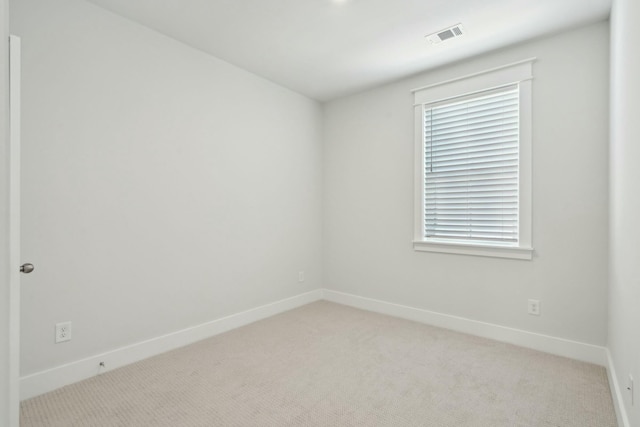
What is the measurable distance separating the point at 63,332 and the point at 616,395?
342cm

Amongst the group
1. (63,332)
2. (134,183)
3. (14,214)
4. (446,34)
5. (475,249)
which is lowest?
(63,332)

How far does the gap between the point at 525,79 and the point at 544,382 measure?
91.6 inches

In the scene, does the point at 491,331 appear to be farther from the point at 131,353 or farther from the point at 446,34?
the point at 131,353

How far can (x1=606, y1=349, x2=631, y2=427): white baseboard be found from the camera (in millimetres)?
1663

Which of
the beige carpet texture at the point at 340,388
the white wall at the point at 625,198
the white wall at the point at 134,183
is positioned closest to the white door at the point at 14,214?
the beige carpet texture at the point at 340,388

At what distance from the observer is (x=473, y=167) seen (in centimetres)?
308

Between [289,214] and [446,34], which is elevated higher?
[446,34]

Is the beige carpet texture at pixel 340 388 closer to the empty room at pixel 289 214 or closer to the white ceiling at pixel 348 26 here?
the empty room at pixel 289 214

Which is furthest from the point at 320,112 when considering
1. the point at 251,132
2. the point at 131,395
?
the point at 131,395

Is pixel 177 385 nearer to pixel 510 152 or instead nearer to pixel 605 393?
pixel 605 393

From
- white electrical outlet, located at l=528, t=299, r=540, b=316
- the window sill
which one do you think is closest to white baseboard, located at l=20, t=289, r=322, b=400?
the window sill

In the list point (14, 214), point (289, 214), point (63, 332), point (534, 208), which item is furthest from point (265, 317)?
point (534, 208)

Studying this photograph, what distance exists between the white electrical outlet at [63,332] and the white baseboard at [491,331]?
273 cm

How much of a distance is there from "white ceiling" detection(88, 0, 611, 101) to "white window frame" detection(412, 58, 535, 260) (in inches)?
9.0
